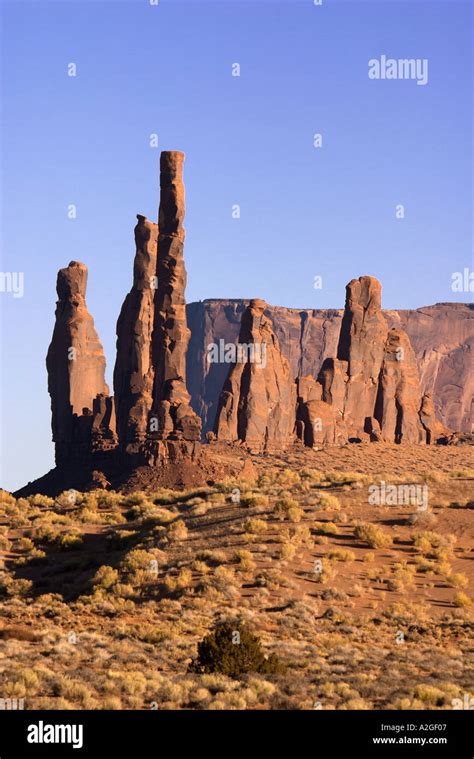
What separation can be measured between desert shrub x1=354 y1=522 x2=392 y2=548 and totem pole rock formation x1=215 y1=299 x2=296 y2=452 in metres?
57.2

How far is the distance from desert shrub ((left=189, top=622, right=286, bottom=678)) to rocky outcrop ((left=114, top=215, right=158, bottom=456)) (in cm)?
6238

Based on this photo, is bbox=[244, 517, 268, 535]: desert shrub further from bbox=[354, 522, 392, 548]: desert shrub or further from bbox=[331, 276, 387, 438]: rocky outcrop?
bbox=[331, 276, 387, 438]: rocky outcrop

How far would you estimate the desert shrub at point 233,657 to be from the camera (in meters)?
21.4

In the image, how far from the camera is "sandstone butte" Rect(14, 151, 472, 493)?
3061 inches

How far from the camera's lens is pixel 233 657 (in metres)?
21.6

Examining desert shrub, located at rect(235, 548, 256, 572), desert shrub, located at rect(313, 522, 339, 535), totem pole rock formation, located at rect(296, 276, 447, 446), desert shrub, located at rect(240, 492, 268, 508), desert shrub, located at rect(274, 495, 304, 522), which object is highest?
totem pole rock formation, located at rect(296, 276, 447, 446)

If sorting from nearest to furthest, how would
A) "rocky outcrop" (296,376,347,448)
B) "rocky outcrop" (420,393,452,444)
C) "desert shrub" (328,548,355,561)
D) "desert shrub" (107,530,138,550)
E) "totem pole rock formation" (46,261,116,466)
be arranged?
1. "desert shrub" (328,548,355,561)
2. "desert shrub" (107,530,138,550)
3. "totem pole rock formation" (46,261,116,466)
4. "rocky outcrop" (296,376,347,448)
5. "rocky outcrop" (420,393,452,444)

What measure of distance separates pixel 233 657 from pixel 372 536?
38.5ft

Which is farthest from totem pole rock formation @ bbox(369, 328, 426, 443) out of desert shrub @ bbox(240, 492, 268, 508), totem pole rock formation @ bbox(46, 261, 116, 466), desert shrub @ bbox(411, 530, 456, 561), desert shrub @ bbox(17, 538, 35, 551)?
desert shrub @ bbox(411, 530, 456, 561)

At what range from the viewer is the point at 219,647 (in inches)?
858

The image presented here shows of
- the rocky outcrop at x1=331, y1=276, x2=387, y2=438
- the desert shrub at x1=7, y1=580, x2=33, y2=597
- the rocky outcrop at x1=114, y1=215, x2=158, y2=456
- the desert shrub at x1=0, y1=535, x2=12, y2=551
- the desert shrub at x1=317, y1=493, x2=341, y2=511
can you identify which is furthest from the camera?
the rocky outcrop at x1=331, y1=276, x2=387, y2=438

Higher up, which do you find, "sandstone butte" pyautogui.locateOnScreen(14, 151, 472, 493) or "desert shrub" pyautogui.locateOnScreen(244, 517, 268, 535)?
"sandstone butte" pyautogui.locateOnScreen(14, 151, 472, 493)

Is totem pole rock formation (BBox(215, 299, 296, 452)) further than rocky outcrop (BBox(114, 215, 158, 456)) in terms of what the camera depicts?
Yes
